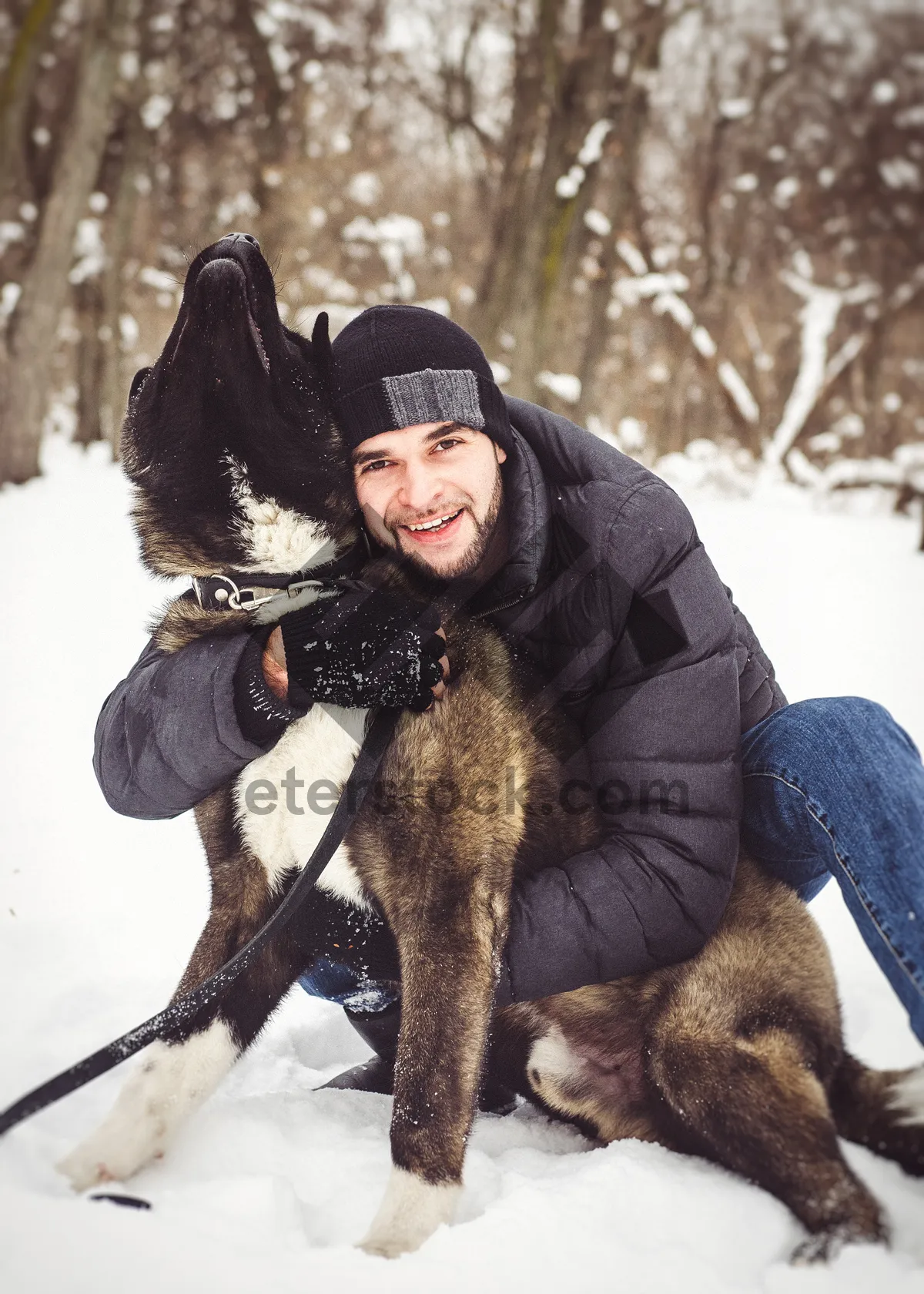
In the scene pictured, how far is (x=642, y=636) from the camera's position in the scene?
7.03 feet

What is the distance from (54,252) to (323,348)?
7377 millimetres

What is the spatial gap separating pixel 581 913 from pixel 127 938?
168cm

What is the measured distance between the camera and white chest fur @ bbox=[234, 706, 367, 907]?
1953 millimetres

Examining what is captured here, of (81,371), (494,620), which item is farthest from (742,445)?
(494,620)

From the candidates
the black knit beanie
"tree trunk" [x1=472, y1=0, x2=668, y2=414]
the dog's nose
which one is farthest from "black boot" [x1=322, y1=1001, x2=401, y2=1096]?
"tree trunk" [x1=472, y1=0, x2=668, y2=414]

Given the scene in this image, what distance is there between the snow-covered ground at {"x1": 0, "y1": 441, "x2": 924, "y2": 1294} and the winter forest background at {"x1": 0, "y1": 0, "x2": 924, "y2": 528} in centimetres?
489

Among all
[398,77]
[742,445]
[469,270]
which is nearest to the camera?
[398,77]

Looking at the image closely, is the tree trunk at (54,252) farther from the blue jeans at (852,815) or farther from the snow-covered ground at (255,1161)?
the blue jeans at (852,815)

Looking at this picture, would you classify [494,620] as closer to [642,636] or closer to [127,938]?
[642,636]

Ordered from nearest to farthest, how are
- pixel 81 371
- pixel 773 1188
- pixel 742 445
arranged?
1. pixel 773 1188
2. pixel 81 371
3. pixel 742 445

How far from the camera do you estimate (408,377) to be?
2.24 metres

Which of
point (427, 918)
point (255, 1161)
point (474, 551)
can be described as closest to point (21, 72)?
point (474, 551)

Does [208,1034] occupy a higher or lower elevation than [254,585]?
lower

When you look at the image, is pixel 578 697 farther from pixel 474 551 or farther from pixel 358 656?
pixel 358 656
